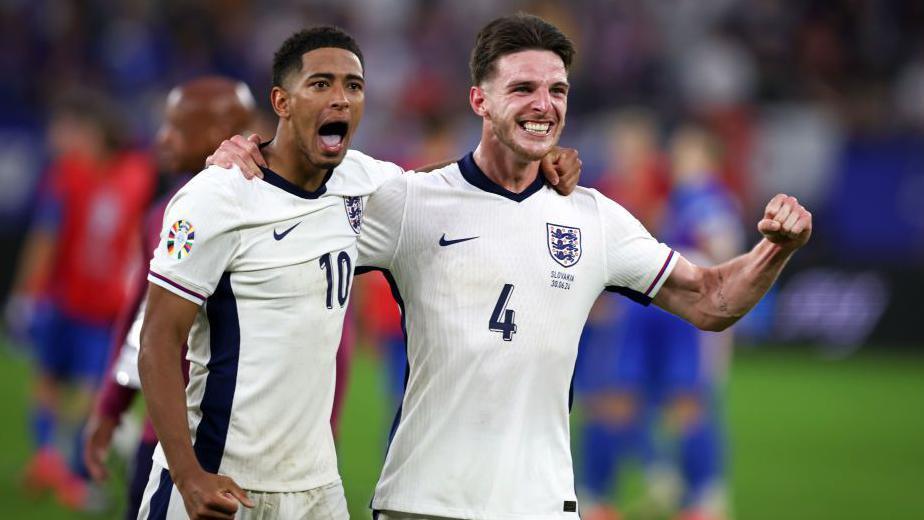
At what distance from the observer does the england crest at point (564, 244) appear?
434cm

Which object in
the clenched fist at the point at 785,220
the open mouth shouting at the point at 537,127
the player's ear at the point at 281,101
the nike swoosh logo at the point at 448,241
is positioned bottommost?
the nike swoosh logo at the point at 448,241

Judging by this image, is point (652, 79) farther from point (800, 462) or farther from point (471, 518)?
point (471, 518)

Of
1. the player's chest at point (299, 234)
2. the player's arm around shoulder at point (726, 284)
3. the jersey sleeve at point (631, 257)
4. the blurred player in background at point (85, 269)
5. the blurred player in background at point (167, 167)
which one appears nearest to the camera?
the player's chest at point (299, 234)

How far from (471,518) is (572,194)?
113 cm

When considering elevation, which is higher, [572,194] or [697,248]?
[697,248]

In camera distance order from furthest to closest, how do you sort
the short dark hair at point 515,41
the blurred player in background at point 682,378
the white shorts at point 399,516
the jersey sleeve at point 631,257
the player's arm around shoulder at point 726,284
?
1. the blurred player in background at point 682,378
2. the jersey sleeve at point 631,257
3. the player's arm around shoulder at point 726,284
4. the short dark hair at point 515,41
5. the white shorts at point 399,516

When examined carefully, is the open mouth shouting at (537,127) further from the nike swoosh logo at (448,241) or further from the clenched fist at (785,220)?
the clenched fist at (785,220)

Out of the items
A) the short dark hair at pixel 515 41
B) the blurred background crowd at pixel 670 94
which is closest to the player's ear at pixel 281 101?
the short dark hair at pixel 515 41

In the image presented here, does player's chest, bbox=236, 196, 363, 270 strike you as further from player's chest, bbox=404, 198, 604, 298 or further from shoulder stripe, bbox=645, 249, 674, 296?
shoulder stripe, bbox=645, 249, 674, 296

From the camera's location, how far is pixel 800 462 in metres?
11.1

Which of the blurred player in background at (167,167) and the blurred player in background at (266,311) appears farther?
the blurred player in background at (167,167)

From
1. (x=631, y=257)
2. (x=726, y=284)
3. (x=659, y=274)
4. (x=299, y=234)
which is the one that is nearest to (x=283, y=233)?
(x=299, y=234)

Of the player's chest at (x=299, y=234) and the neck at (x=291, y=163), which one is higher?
the neck at (x=291, y=163)

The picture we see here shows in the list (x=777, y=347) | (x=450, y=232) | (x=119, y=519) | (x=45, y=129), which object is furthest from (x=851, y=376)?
(x=450, y=232)
